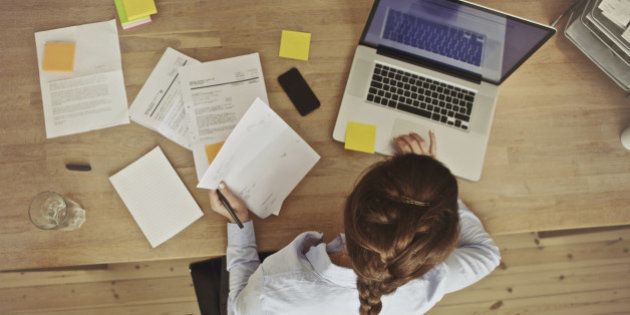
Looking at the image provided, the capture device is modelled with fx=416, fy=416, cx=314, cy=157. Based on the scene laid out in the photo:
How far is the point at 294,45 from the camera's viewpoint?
1.14m

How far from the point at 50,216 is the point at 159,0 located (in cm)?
63

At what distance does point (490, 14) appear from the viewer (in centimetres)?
85

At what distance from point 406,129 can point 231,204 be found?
0.49 meters

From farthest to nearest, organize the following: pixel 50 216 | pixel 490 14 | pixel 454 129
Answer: pixel 454 129 → pixel 50 216 → pixel 490 14

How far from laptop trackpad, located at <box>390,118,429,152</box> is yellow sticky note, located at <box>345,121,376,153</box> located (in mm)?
55

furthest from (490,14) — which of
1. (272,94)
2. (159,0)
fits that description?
(159,0)

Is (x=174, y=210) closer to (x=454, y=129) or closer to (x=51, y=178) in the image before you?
(x=51, y=178)

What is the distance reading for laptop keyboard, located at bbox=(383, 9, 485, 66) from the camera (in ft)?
3.22

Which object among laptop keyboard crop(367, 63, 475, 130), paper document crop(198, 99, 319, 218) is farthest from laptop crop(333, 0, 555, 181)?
paper document crop(198, 99, 319, 218)

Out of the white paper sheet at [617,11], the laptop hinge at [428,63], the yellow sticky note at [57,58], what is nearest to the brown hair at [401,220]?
the laptop hinge at [428,63]

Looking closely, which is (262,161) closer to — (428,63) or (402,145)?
(402,145)

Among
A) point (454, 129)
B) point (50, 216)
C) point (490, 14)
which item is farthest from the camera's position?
point (454, 129)

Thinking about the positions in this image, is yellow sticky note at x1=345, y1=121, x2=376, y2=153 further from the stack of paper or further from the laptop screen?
the stack of paper

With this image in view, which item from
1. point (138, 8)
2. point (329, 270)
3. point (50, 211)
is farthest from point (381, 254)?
point (138, 8)
